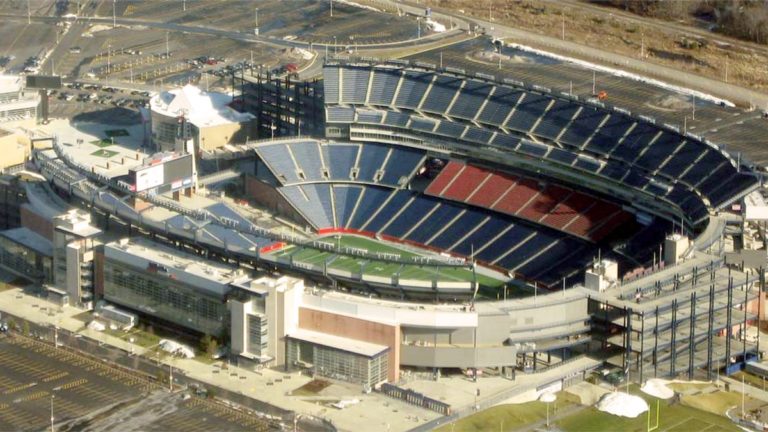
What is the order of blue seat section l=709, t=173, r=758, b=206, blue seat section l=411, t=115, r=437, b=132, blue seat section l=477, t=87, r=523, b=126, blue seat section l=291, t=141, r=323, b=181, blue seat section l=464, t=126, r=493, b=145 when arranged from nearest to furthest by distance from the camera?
blue seat section l=709, t=173, r=758, b=206, blue seat section l=464, t=126, r=493, b=145, blue seat section l=291, t=141, r=323, b=181, blue seat section l=477, t=87, r=523, b=126, blue seat section l=411, t=115, r=437, b=132

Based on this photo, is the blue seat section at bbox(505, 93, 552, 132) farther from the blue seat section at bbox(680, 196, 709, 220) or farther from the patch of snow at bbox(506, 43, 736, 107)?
the patch of snow at bbox(506, 43, 736, 107)

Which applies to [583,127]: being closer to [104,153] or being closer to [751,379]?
[751,379]

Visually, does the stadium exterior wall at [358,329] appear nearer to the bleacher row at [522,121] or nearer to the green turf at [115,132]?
the bleacher row at [522,121]

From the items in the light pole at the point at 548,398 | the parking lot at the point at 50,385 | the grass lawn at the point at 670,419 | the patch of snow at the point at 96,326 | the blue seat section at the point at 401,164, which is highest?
the blue seat section at the point at 401,164

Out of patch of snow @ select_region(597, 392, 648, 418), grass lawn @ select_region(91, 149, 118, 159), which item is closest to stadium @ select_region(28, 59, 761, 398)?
grass lawn @ select_region(91, 149, 118, 159)

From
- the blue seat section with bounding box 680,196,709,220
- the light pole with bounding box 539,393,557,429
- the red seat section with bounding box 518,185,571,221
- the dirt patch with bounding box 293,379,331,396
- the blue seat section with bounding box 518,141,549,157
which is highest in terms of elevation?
the blue seat section with bounding box 518,141,549,157

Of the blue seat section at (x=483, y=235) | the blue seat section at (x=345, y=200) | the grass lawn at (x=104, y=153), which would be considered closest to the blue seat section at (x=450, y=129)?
the blue seat section at (x=345, y=200)

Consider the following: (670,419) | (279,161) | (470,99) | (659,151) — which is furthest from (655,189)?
(279,161)
